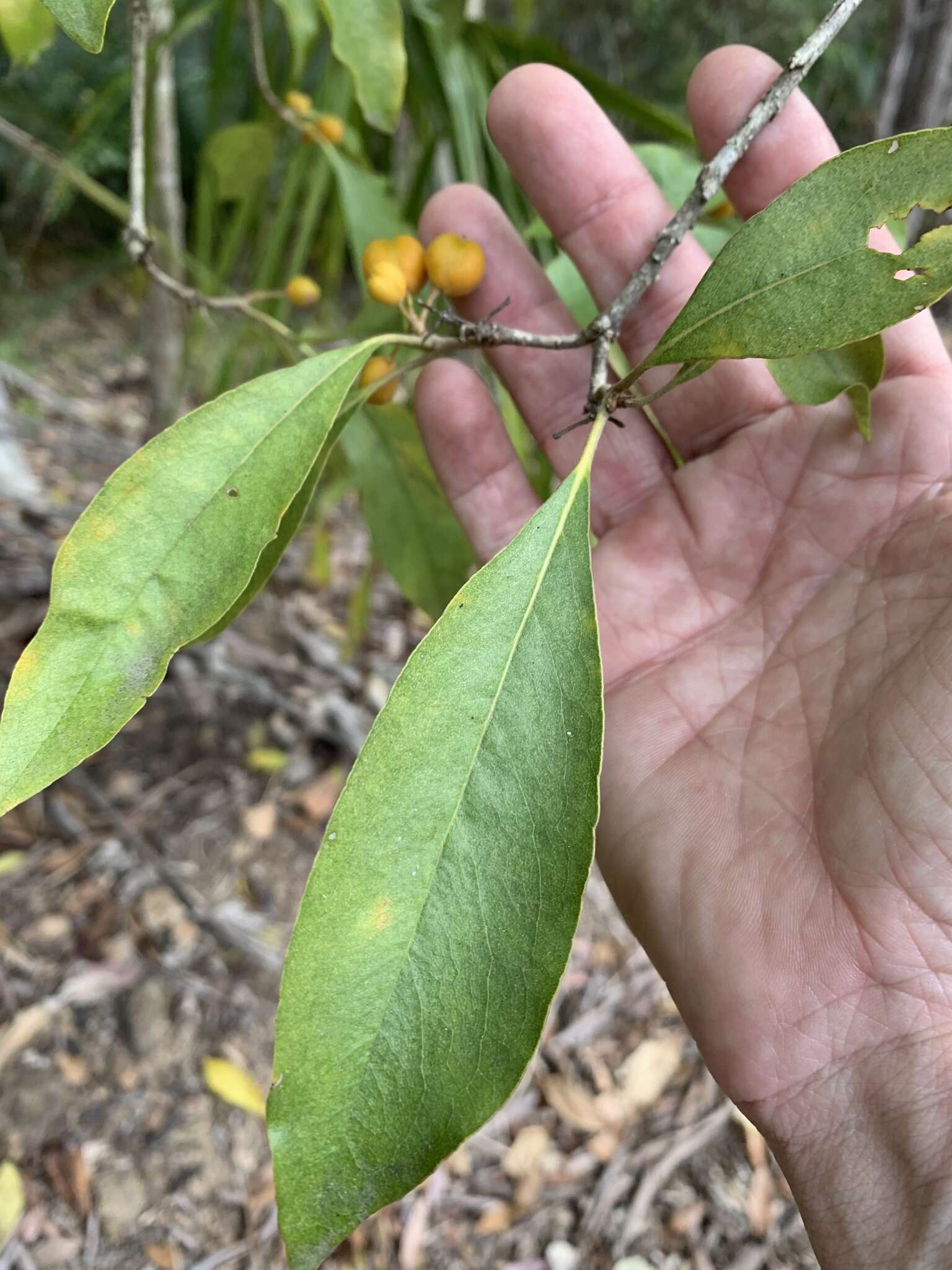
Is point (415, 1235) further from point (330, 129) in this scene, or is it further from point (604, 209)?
point (330, 129)

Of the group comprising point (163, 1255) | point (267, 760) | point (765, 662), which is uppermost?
point (267, 760)

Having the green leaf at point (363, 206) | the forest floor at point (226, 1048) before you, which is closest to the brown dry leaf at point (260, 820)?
the forest floor at point (226, 1048)

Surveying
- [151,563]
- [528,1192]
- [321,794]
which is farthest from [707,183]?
[528,1192]

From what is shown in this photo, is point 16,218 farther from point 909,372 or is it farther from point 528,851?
point 528,851

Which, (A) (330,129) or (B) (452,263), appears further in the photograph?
(A) (330,129)

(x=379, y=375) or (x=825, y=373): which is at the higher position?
(x=379, y=375)

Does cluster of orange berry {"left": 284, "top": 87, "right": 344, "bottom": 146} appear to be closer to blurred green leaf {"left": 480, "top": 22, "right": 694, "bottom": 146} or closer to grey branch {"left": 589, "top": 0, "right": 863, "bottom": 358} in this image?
blurred green leaf {"left": 480, "top": 22, "right": 694, "bottom": 146}

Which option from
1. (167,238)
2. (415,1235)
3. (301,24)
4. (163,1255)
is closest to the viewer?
(301,24)

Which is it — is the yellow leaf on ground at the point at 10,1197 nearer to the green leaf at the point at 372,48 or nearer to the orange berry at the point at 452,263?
the orange berry at the point at 452,263
